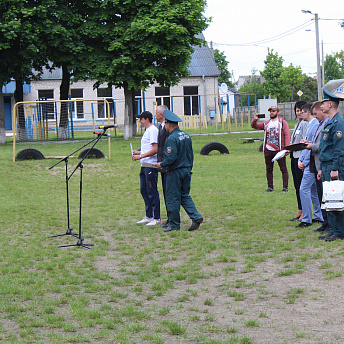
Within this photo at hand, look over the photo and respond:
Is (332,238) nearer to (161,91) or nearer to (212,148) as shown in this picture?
(212,148)

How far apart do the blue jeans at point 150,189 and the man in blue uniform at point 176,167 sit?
1.84ft

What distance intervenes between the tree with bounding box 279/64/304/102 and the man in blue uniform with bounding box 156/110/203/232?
57.3m

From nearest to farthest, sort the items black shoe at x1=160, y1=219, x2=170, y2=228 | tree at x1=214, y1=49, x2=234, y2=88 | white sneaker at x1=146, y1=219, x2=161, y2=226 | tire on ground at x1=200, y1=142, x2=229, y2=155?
1. black shoe at x1=160, y1=219, x2=170, y2=228
2. white sneaker at x1=146, y1=219, x2=161, y2=226
3. tire on ground at x1=200, y1=142, x2=229, y2=155
4. tree at x1=214, y1=49, x2=234, y2=88

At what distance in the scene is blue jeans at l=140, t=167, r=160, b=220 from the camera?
9.45m

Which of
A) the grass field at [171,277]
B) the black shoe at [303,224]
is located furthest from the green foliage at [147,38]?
the black shoe at [303,224]

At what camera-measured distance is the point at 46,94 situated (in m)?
48.9

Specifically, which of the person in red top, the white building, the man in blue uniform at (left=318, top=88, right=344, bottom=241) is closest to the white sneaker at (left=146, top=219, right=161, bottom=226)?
the man in blue uniform at (left=318, top=88, right=344, bottom=241)

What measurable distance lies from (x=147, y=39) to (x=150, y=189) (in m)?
18.0

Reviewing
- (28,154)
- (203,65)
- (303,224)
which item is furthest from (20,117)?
(303,224)

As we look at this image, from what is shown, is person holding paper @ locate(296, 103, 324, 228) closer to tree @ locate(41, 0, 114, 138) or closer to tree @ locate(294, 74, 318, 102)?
tree @ locate(41, 0, 114, 138)

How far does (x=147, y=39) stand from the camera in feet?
86.2

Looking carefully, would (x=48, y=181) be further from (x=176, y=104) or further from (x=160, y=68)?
(x=176, y=104)

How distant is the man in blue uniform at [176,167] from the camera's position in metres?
8.71

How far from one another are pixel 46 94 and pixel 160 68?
23988 millimetres
